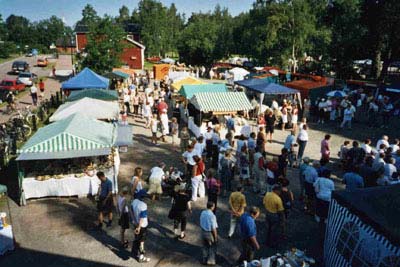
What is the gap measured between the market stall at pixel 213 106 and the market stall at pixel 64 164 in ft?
19.1

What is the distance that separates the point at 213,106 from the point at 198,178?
7032mm

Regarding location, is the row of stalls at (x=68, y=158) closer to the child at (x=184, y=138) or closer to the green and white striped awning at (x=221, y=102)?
the child at (x=184, y=138)

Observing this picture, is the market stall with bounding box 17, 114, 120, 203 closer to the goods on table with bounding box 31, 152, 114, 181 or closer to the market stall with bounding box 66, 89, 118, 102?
the goods on table with bounding box 31, 152, 114, 181

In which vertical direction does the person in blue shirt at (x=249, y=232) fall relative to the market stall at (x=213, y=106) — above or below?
below

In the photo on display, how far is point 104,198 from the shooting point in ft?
29.0

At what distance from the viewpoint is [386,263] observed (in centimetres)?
564

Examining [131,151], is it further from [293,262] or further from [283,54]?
[283,54]

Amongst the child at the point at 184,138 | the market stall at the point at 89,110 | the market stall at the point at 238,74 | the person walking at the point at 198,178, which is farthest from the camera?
the market stall at the point at 238,74

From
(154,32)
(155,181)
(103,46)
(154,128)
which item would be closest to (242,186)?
(155,181)

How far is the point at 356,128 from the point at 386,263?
46.4 feet

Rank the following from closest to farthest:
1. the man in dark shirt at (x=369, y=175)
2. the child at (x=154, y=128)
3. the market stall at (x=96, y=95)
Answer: the man in dark shirt at (x=369, y=175), the child at (x=154, y=128), the market stall at (x=96, y=95)

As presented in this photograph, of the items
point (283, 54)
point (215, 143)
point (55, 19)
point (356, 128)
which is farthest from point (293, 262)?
point (55, 19)

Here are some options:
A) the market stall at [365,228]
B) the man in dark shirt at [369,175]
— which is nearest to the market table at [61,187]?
the market stall at [365,228]

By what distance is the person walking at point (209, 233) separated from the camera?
702 centimetres
